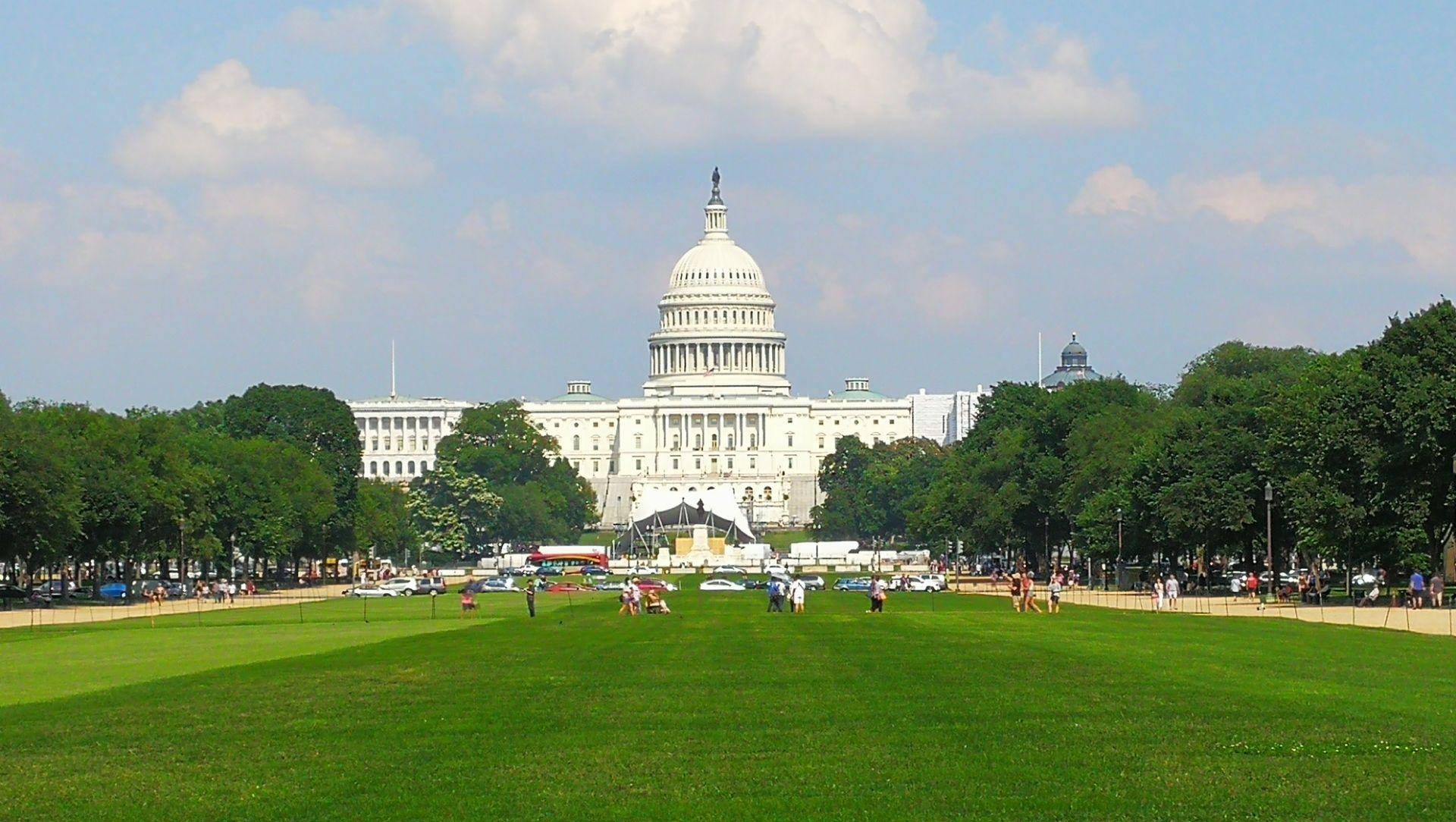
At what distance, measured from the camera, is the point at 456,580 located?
138625 millimetres

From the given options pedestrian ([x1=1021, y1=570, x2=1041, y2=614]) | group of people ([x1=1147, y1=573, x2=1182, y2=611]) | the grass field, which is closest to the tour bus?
group of people ([x1=1147, y1=573, x2=1182, y2=611])

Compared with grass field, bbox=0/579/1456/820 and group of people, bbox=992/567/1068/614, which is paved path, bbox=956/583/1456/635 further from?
grass field, bbox=0/579/1456/820

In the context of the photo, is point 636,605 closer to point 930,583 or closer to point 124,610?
point 124,610

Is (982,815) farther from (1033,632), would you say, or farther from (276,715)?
(1033,632)

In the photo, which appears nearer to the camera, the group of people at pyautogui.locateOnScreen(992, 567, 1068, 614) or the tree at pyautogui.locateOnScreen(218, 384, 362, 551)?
the group of people at pyautogui.locateOnScreen(992, 567, 1068, 614)

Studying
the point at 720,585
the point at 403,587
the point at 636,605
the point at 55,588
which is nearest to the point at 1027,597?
the point at 636,605

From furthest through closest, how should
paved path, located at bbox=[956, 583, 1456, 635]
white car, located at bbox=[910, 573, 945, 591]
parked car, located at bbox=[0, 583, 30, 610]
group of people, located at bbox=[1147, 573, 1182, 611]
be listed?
white car, located at bbox=[910, 573, 945, 591]
parked car, located at bbox=[0, 583, 30, 610]
group of people, located at bbox=[1147, 573, 1182, 611]
paved path, located at bbox=[956, 583, 1456, 635]

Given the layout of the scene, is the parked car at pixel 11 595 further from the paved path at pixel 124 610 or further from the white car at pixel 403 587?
the white car at pixel 403 587

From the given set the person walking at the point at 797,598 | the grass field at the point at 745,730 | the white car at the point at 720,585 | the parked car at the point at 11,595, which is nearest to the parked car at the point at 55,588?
the parked car at the point at 11,595

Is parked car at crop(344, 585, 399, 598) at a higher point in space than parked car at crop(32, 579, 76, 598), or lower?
lower

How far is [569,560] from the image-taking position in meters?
168

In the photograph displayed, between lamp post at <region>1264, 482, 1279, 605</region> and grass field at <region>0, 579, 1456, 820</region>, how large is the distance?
32.8m

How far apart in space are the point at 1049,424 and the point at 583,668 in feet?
294

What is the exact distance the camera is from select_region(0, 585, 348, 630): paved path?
237 feet
